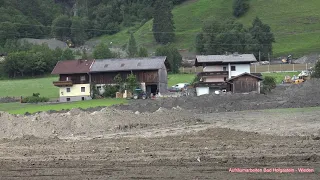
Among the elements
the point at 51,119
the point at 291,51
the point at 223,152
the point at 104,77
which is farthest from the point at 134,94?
the point at 291,51

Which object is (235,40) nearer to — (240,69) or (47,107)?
(240,69)

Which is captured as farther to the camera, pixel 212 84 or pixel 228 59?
pixel 228 59

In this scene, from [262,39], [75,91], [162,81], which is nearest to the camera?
[75,91]

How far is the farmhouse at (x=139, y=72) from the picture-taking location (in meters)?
83.1

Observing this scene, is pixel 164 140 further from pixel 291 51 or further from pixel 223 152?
pixel 291 51

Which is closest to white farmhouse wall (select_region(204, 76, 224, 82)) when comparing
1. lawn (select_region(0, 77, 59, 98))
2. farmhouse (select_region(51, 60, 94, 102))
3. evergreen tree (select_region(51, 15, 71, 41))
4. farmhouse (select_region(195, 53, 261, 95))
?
farmhouse (select_region(195, 53, 261, 95))

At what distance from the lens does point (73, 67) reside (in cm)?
8638

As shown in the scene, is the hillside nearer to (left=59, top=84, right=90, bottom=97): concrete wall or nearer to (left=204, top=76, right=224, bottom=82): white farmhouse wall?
(left=204, top=76, right=224, bottom=82): white farmhouse wall

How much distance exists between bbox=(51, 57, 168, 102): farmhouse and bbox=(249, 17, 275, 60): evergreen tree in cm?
4939

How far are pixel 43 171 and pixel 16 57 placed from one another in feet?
323

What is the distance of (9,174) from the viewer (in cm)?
1944

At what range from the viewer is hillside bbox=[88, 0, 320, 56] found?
145125 millimetres

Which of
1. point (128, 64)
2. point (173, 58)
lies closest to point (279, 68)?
point (173, 58)

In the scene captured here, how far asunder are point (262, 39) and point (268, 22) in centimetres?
3161
